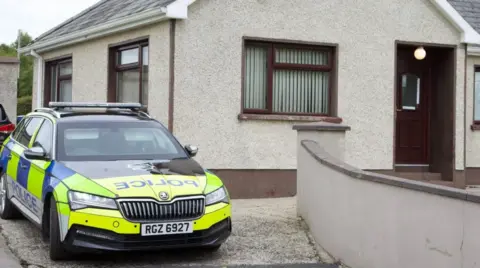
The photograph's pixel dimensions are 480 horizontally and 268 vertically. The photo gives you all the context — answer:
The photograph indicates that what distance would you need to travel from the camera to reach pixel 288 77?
12484mm

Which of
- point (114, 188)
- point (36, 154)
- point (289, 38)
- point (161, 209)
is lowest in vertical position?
point (161, 209)

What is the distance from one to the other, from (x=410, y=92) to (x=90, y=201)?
8812mm

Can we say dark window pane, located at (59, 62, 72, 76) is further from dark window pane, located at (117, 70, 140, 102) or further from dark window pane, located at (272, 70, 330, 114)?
dark window pane, located at (272, 70, 330, 114)

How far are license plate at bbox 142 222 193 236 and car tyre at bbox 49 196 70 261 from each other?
0.88 meters

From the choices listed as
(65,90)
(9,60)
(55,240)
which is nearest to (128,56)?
(65,90)

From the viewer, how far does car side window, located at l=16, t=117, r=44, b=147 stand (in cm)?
900

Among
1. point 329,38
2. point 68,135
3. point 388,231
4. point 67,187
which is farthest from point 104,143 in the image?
point 329,38

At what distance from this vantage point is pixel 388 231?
644 centimetres

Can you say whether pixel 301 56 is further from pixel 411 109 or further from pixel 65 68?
pixel 65 68

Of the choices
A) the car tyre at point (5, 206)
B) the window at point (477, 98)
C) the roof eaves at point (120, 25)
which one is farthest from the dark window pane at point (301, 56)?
the car tyre at point (5, 206)

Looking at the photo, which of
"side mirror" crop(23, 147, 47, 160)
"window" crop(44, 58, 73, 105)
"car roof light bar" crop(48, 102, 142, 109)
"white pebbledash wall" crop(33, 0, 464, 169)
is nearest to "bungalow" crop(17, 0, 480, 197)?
"white pebbledash wall" crop(33, 0, 464, 169)

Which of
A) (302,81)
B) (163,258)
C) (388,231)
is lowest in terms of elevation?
(163,258)

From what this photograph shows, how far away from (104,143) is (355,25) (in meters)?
6.24

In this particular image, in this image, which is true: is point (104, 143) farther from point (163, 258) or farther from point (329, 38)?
point (329, 38)
